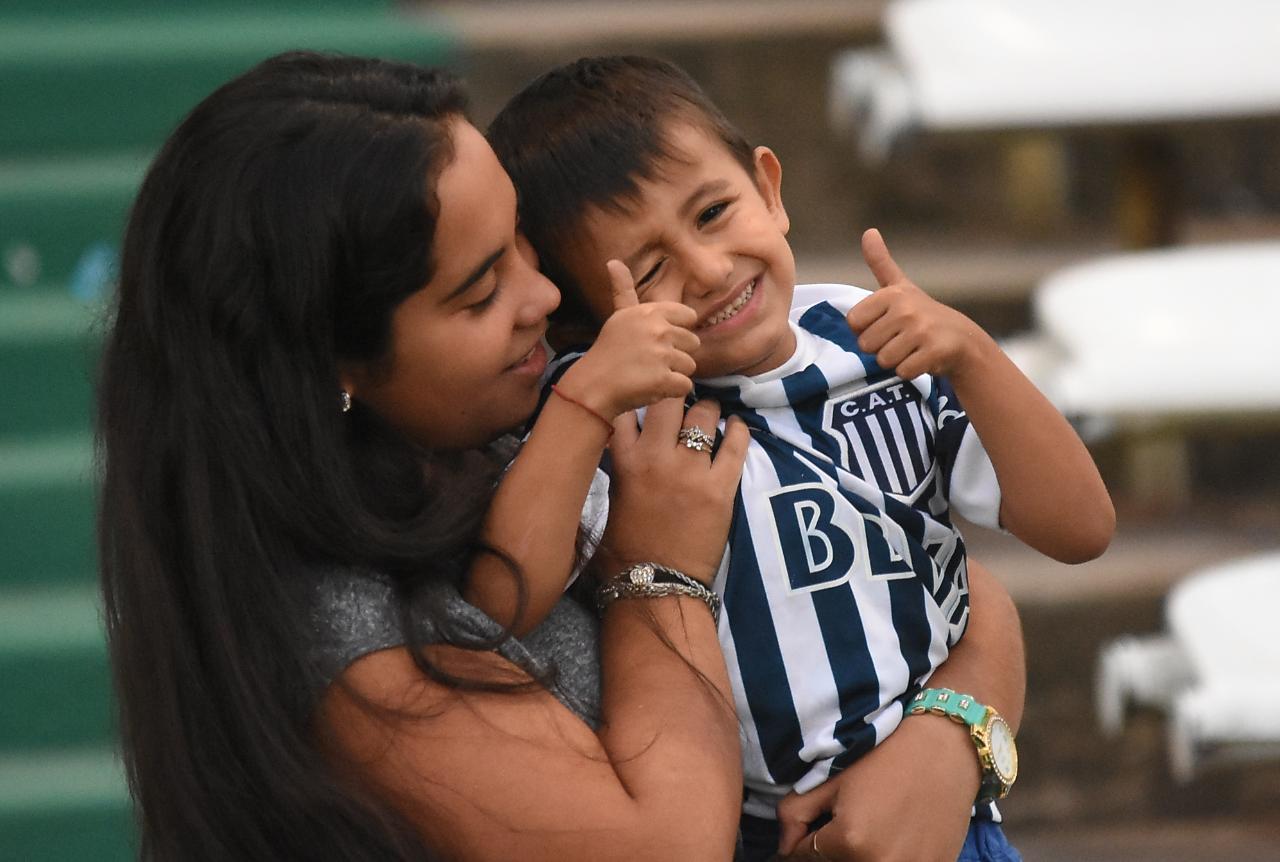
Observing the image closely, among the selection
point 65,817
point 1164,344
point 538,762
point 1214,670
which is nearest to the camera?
point 538,762

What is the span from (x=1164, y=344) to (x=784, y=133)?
819 mm

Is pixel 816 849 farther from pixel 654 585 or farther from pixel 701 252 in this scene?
pixel 701 252

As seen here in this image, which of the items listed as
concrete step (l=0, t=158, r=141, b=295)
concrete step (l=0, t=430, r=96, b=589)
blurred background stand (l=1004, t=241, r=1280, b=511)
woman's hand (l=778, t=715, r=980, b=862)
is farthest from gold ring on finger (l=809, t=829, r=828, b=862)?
concrete step (l=0, t=158, r=141, b=295)

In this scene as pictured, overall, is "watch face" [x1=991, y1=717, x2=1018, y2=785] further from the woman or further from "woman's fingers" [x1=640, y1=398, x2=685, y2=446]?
"woman's fingers" [x1=640, y1=398, x2=685, y2=446]

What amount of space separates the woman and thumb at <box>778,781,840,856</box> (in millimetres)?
47

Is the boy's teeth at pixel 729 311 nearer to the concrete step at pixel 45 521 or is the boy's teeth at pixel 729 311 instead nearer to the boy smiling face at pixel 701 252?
the boy smiling face at pixel 701 252

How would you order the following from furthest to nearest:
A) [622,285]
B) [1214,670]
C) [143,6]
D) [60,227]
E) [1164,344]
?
1. [143,6]
2. [60,227]
3. [1164,344]
4. [1214,670]
5. [622,285]

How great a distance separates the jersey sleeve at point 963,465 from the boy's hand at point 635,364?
0.22m

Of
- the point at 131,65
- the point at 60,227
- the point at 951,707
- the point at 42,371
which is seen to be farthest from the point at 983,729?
the point at 131,65

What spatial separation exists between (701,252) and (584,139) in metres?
0.10

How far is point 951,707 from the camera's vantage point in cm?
116

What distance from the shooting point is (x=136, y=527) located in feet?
3.42

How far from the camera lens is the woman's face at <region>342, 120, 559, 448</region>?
1.04 m

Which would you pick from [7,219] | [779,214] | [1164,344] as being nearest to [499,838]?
[779,214]
